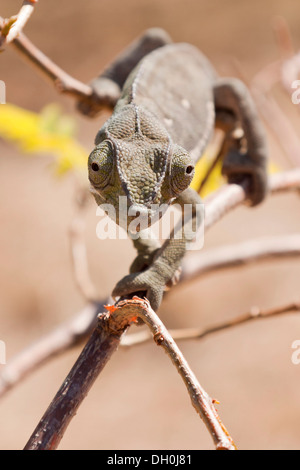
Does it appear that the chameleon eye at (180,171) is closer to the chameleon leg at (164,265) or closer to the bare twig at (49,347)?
the chameleon leg at (164,265)

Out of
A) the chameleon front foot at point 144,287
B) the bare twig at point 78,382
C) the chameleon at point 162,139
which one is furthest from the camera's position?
the chameleon front foot at point 144,287

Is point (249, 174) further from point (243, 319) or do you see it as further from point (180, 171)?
point (180, 171)

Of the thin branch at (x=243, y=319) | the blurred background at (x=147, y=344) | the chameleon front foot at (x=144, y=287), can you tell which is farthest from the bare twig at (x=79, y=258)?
the blurred background at (x=147, y=344)

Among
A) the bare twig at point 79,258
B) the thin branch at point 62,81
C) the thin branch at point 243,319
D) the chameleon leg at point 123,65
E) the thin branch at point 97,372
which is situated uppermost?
the chameleon leg at point 123,65

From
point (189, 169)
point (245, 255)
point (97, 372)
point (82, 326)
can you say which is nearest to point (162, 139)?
point (189, 169)

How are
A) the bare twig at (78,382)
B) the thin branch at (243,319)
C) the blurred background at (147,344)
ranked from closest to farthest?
the bare twig at (78,382) < the thin branch at (243,319) < the blurred background at (147,344)
